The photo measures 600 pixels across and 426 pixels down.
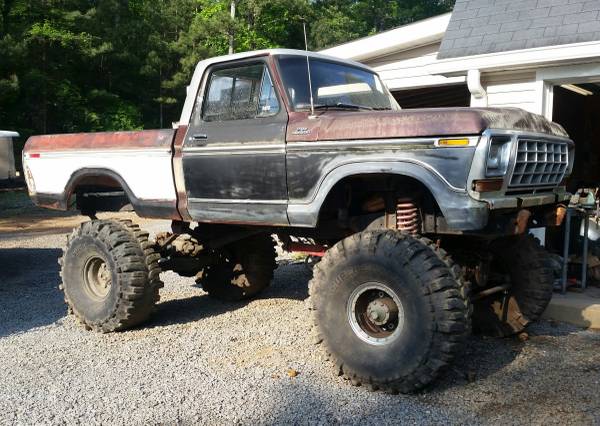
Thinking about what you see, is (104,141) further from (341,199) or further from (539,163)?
(539,163)

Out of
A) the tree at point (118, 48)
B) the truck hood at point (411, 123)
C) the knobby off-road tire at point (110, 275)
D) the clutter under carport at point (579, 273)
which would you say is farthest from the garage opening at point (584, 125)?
the tree at point (118, 48)

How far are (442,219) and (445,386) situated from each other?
3.80 ft

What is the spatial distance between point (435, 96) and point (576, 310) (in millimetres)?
6497

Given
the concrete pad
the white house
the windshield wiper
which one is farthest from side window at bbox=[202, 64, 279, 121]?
the white house

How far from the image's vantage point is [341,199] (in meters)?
4.59

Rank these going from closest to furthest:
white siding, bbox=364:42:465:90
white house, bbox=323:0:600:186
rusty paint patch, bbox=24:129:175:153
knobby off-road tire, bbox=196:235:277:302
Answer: rusty paint patch, bbox=24:129:175:153 → knobby off-road tire, bbox=196:235:277:302 → white house, bbox=323:0:600:186 → white siding, bbox=364:42:465:90

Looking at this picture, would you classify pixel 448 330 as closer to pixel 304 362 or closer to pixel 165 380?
pixel 304 362

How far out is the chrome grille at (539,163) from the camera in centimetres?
402

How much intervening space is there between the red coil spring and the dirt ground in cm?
107

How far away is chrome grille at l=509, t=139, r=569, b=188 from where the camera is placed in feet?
13.2

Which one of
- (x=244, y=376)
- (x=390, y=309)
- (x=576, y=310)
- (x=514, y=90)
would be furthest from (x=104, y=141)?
(x=514, y=90)

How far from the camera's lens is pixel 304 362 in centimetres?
463

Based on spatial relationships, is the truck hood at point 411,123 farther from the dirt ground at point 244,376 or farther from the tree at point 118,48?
the tree at point 118,48

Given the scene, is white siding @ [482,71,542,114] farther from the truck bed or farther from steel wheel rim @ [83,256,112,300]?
steel wheel rim @ [83,256,112,300]
